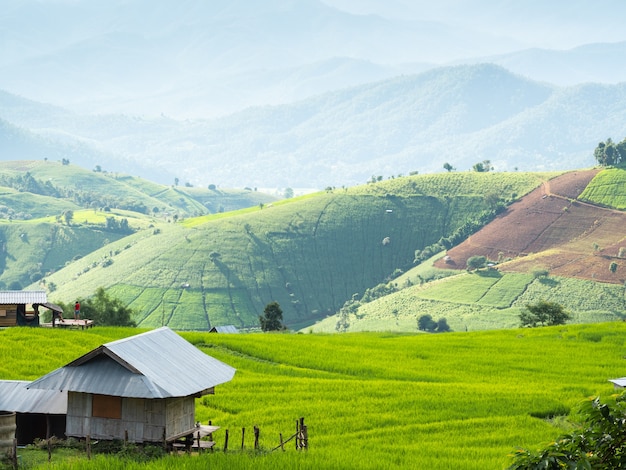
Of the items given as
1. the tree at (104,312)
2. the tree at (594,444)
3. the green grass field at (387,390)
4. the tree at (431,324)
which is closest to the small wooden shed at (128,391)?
the green grass field at (387,390)

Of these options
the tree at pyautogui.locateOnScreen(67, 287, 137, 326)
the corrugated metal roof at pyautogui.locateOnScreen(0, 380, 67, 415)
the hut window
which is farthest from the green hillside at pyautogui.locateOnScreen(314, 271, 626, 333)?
the hut window

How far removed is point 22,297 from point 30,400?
38301 mm

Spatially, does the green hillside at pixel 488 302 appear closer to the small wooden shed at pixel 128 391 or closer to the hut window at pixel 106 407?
the small wooden shed at pixel 128 391

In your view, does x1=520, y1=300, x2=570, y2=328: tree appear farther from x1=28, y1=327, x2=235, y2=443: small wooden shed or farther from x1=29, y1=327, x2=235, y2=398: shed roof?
x1=28, y1=327, x2=235, y2=443: small wooden shed

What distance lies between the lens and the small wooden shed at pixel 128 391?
3397 centimetres

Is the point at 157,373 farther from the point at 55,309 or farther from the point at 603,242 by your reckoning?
the point at 603,242

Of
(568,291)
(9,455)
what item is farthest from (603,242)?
(9,455)

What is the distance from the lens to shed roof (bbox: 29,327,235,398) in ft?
111

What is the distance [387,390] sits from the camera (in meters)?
53.1

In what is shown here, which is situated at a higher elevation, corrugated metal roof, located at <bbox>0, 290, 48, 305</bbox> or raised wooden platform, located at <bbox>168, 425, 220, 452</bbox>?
corrugated metal roof, located at <bbox>0, 290, 48, 305</bbox>

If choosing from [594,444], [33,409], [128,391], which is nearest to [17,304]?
[33,409]

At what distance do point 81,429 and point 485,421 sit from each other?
20887 mm

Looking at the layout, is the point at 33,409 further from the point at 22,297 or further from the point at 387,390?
the point at 22,297

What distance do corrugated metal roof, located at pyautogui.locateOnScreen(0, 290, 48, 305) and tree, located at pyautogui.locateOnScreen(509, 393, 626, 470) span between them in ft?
209
